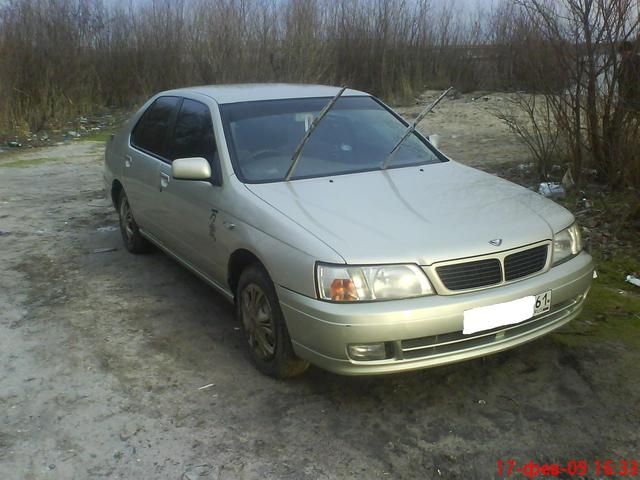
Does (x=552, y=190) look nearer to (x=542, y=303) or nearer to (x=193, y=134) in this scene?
(x=542, y=303)

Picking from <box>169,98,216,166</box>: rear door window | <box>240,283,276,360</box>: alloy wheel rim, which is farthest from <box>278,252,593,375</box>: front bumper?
<box>169,98,216,166</box>: rear door window

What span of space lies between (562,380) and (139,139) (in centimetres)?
381

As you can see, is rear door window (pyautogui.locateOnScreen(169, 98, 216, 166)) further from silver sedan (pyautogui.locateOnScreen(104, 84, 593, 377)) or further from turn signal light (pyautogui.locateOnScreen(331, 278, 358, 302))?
Answer: turn signal light (pyautogui.locateOnScreen(331, 278, 358, 302))

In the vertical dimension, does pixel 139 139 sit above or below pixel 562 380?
above

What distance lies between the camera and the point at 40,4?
17266 millimetres

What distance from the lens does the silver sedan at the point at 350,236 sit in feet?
9.76

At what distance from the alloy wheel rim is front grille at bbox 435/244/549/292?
96cm

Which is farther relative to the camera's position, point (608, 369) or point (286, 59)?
point (286, 59)

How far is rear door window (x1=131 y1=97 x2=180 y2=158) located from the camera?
499 cm

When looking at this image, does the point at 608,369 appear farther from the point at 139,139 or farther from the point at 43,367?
the point at 139,139

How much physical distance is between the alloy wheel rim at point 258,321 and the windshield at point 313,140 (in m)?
0.70

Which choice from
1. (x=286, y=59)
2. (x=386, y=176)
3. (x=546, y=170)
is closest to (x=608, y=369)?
(x=386, y=176)

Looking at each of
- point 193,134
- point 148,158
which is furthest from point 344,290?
point 148,158

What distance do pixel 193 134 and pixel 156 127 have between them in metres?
0.85
